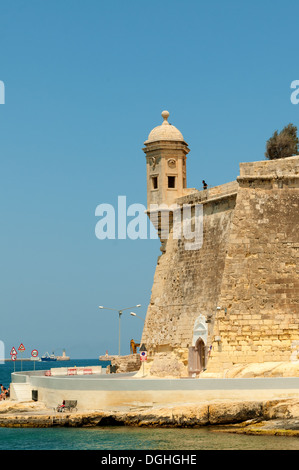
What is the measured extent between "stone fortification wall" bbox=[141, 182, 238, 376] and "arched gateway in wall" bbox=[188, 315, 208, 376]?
1.23ft

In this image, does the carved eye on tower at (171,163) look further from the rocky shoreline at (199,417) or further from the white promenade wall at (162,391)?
the rocky shoreline at (199,417)

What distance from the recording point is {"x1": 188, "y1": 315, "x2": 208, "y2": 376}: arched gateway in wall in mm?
30047

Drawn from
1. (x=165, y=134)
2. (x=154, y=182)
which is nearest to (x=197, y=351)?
(x=154, y=182)

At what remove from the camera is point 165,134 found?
109ft

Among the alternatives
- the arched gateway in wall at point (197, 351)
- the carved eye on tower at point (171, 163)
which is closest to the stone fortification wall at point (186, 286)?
the arched gateway in wall at point (197, 351)

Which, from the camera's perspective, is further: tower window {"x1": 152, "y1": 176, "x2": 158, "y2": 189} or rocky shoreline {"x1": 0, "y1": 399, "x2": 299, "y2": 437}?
tower window {"x1": 152, "y1": 176, "x2": 158, "y2": 189}

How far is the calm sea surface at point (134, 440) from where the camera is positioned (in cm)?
2242

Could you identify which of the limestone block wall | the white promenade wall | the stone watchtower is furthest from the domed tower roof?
the white promenade wall

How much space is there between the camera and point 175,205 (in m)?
33.5

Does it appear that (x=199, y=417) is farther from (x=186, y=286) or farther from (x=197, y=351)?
(x=186, y=286)

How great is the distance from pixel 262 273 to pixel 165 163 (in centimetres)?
686

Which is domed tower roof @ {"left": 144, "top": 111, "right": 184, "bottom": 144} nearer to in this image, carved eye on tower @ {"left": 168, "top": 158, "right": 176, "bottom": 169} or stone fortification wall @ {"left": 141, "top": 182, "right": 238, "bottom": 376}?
carved eye on tower @ {"left": 168, "top": 158, "right": 176, "bottom": 169}
